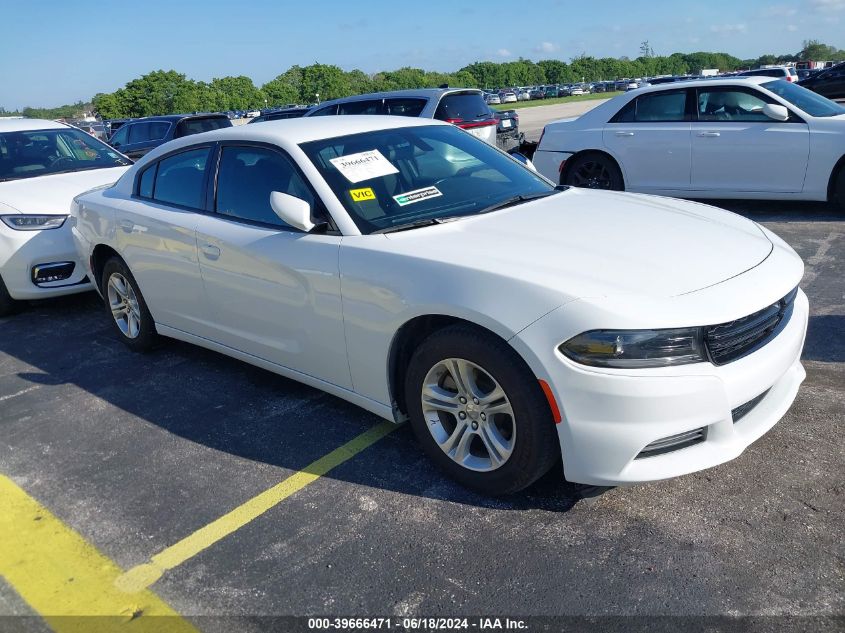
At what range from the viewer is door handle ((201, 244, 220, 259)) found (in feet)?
13.4

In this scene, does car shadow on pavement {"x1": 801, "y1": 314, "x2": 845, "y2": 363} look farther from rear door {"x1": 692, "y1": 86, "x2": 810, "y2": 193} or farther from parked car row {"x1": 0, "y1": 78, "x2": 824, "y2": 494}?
rear door {"x1": 692, "y1": 86, "x2": 810, "y2": 193}

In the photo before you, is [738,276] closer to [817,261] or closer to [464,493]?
[464,493]

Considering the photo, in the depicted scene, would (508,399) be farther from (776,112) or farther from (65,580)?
(776,112)

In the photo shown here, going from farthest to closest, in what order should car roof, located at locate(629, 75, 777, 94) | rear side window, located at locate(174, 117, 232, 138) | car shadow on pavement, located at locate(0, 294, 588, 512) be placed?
rear side window, located at locate(174, 117, 232, 138)
car roof, located at locate(629, 75, 777, 94)
car shadow on pavement, located at locate(0, 294, 588, 512)

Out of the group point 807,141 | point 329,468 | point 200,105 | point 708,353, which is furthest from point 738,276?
point 200,105

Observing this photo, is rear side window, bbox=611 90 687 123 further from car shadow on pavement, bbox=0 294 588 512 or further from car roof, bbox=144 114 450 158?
car shadow on pavement, bbox=0 294 588 512

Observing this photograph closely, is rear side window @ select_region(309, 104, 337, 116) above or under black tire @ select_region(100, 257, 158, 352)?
above

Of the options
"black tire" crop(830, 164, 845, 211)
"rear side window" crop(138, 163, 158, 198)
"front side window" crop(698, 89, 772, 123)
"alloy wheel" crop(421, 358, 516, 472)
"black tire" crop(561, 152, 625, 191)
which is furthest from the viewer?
"black tire" crop(561, 152, 625, 191)

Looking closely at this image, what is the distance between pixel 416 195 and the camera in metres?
3.71

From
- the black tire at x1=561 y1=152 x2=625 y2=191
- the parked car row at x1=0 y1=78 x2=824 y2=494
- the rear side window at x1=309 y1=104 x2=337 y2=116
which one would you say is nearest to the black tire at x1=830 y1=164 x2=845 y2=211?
the black tire at x1=561 y1=152 x2=625 y2=191

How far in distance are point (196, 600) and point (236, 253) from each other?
1897 mm

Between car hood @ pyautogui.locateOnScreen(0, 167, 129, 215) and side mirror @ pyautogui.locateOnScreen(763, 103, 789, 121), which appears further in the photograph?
side mirror @ pyautogui.locateOnScreen(763, 103, 789, 121)

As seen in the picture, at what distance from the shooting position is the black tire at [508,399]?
9.14 ft

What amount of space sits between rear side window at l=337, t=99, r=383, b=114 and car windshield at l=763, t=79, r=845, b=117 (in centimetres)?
604
